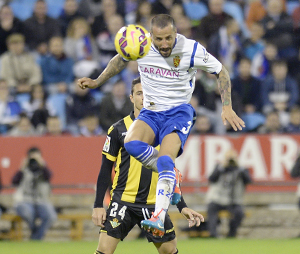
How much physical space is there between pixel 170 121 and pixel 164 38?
69 centimetres

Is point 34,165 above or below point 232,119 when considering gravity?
below

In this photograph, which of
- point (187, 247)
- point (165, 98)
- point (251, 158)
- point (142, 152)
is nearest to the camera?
point (142, 152)

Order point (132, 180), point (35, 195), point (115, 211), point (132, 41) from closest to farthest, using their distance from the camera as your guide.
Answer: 1. point (132, 41)
2. point (115, 211)
3. point (132, 180)
4. point (35, 195)

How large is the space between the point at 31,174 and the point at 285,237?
493cm

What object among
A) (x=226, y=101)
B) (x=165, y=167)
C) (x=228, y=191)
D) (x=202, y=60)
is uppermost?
(x=202, y=60)

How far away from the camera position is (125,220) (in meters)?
5.85

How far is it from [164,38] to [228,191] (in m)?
6.70

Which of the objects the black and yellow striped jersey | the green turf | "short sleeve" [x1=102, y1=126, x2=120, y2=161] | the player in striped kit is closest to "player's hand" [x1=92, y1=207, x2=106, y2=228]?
the black and yellow striped jersey

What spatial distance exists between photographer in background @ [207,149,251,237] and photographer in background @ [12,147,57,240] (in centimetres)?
280

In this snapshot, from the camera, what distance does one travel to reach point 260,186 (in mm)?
12039

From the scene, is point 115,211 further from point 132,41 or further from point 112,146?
point 132,41

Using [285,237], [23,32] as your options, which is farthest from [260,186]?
[23,32]

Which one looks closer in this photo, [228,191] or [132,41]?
[132,41]

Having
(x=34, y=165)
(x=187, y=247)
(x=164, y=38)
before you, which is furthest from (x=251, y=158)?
(x=164, y=38)
